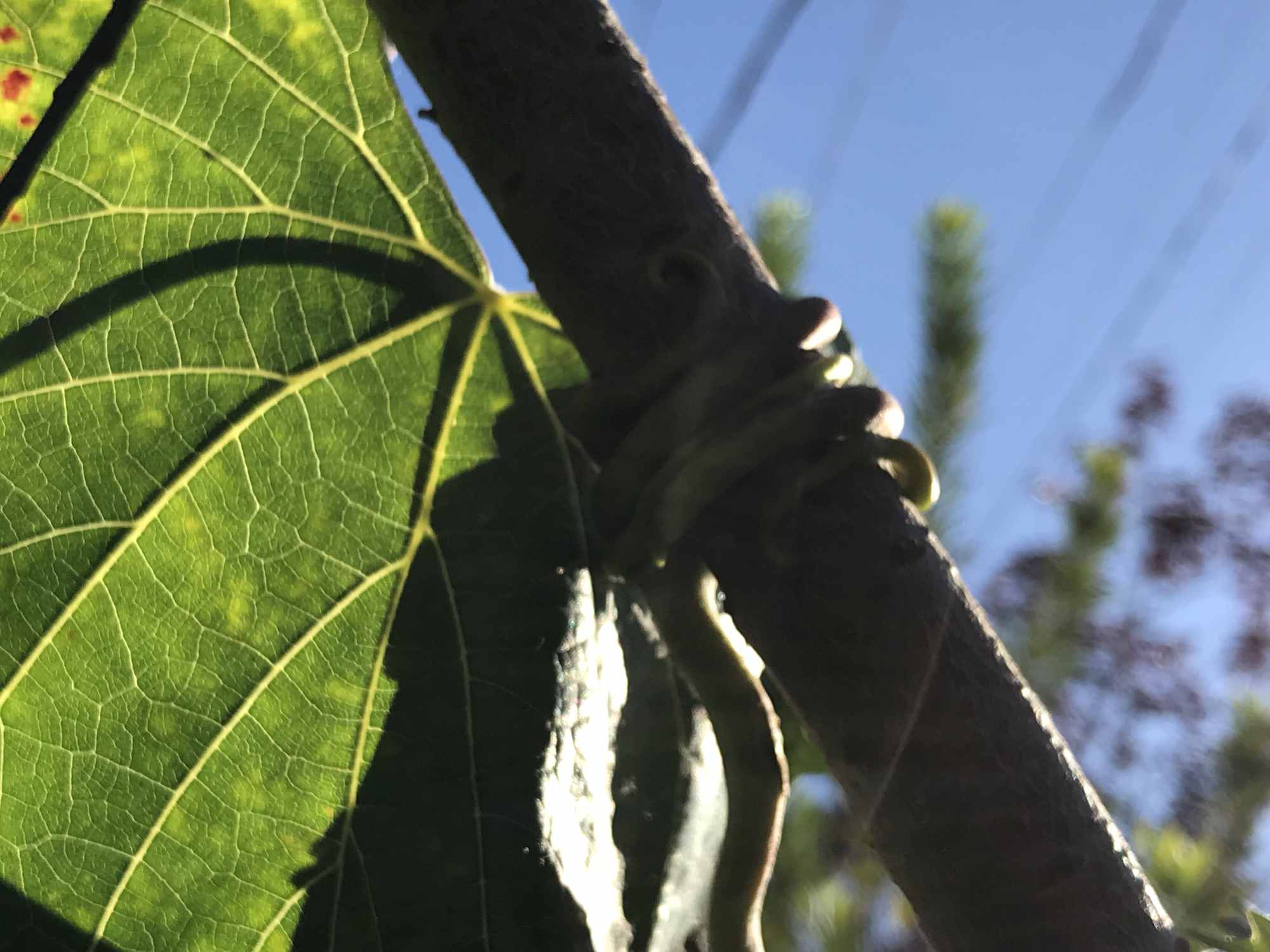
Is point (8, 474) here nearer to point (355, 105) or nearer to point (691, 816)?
point (355, 105)

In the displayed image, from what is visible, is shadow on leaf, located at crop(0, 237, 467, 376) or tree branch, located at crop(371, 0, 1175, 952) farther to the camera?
shadow on leaf, located at crop(0, 237, 467, 376)

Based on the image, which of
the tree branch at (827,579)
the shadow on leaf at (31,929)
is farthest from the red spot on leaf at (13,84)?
the shadow on leaf at (31,929)

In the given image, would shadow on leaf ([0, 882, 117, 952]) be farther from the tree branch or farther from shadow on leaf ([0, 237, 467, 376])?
the tree branch

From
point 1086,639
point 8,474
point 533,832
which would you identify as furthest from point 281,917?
point 1086,639

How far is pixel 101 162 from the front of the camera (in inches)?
21.1

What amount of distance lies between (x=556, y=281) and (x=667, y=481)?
0.31 feet

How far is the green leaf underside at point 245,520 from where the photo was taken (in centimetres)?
54

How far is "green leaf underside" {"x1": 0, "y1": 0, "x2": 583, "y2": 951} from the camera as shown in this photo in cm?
54

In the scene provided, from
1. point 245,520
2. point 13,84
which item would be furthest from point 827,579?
point 13,84

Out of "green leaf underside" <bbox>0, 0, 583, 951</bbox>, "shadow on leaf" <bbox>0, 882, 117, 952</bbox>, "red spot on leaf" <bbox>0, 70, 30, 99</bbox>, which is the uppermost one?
"red spot on leaf" <bbox>0, 70, 30, 99</bbox>

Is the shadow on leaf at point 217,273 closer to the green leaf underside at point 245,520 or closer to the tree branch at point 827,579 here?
the green leaf underside at point 245,520

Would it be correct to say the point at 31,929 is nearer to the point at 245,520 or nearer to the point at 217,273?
the point at 245,520

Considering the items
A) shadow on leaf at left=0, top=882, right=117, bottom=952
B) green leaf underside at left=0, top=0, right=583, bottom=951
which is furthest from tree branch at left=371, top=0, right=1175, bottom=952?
shadow on leaf at left=0, top=882, right=117, bottom=952

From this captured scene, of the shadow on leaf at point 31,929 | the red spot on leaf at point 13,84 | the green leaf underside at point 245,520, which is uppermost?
the red spot on leaf at point 13,84
